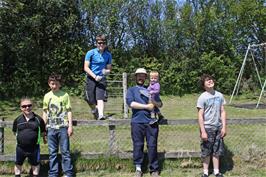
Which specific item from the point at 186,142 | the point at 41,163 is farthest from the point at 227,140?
the point at 41,163

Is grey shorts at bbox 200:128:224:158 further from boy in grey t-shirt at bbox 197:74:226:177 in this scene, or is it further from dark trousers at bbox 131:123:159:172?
dark trousers at bbox 131:123:159:172

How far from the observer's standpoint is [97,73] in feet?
24.7

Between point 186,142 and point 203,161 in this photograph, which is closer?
point 203,161

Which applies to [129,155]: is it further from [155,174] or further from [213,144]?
[213,144]

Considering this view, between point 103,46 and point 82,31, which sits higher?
point 82,31

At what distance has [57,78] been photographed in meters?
6.24

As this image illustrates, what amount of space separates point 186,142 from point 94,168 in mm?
1923

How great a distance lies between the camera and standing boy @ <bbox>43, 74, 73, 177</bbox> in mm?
6195

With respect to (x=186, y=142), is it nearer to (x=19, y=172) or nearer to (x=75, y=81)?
(x=19, y=172)

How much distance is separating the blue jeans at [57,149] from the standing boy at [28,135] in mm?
183

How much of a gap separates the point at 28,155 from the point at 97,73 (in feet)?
6.78

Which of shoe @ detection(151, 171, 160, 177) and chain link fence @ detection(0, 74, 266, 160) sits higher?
chain link fence @ detection(0, 74, 266, 160)

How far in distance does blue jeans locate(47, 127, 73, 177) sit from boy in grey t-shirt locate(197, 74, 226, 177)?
2.01 metres

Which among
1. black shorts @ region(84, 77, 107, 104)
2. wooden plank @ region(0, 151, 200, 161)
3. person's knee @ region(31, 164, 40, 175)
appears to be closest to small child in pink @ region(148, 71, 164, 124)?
wooden plank @ region(0, 151, 200, 161)
